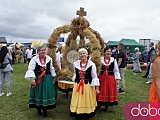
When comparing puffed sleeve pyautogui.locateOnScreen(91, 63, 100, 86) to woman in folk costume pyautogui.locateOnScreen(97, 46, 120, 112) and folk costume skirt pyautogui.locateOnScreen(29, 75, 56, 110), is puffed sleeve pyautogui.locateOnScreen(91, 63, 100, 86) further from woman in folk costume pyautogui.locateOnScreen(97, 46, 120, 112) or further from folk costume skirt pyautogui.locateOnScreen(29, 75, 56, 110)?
folk costume skirt pyautogui.locateOnScreen(29, 75, 56, 110)

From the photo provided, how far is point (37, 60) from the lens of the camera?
4.84 meters

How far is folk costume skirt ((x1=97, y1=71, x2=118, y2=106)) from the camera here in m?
5.31

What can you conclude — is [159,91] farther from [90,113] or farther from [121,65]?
[121,65]

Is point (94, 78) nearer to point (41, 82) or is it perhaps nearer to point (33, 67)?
point (41, 82)

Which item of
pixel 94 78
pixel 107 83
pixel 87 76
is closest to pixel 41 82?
pixel 87 76

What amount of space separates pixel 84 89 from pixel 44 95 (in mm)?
940

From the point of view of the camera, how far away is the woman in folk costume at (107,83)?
5.31m

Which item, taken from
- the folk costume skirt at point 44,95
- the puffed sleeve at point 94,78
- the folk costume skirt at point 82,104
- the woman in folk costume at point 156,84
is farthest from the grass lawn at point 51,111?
the woman in folk costume at point 156,84

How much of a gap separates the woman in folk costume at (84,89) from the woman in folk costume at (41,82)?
2.12 ft

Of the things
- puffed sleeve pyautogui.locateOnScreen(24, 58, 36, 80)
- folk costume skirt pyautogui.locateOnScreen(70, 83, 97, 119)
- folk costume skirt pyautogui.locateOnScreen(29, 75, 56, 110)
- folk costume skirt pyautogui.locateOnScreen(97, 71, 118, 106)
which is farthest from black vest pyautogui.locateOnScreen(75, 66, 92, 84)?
puffed sleeve pyautogui.locateOnScreen(24, 58, 36, 80)

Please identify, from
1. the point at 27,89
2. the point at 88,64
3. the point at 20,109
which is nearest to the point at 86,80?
the point at 88,64

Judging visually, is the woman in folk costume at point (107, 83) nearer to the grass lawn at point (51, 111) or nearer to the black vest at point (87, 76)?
the grass lawn at point (51, 111)

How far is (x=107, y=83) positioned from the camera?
17.5 feet

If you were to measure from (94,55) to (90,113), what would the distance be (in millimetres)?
1298
